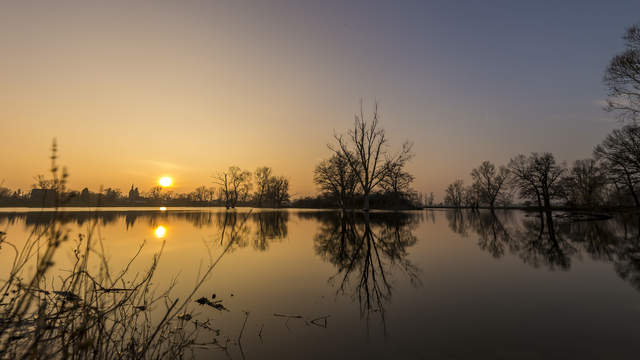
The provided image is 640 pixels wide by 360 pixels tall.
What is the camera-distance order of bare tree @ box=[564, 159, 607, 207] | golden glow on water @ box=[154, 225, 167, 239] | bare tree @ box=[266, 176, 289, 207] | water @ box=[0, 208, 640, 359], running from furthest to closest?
bare tree @ box=[266, 176, 289, 207] < bare tree @ box=[564, 159, 607, 207] < golden glow on water @ box=[154, 225, 167, 239] < water @ box=[0, 208, 640, 359]

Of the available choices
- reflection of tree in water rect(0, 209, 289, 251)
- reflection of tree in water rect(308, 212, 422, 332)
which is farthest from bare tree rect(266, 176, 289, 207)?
reflection of tree in water rect(308, 212, 422, 332)

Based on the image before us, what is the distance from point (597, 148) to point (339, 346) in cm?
4191

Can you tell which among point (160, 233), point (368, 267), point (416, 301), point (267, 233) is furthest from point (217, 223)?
point (416, 301)

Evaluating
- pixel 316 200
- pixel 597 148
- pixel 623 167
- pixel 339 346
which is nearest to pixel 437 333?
pixel 339 346

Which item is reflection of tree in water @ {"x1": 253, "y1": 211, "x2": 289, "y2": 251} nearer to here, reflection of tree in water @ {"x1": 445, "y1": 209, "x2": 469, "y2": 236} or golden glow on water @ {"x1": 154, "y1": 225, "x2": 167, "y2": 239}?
golden glow on water @ {"x1": 154, "y1": 225, "x2": 167, "y2": 239}

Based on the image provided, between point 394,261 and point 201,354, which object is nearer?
point 201,354

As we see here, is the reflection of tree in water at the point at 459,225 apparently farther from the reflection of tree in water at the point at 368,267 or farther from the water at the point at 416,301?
the water at the point at 416,301

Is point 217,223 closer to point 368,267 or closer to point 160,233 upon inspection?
point 160,233

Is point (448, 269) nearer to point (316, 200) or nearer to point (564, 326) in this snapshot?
point (564, 326)

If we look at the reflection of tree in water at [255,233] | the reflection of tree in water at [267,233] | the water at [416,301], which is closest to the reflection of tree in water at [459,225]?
the water at [416,301]

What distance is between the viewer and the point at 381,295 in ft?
14.1

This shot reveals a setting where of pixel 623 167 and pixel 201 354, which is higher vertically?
pixel 623 167

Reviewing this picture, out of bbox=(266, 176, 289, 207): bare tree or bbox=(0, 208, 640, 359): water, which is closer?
bbox=(0, 208, 640, 359): water

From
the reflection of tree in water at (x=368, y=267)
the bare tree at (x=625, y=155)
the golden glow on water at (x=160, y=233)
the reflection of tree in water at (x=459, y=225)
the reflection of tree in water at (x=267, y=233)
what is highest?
the bare tree at (x=625, y=155)
